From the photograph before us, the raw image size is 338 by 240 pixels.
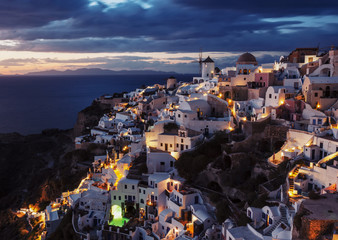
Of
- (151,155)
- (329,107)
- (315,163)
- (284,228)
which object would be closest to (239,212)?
(284,228)

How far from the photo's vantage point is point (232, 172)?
23953mm

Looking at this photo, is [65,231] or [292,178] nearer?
[292,178]

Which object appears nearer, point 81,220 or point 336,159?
point 336,159

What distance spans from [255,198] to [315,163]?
4452mm

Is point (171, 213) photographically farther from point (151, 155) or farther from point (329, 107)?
point (329, 107)

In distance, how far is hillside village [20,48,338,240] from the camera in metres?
17.7

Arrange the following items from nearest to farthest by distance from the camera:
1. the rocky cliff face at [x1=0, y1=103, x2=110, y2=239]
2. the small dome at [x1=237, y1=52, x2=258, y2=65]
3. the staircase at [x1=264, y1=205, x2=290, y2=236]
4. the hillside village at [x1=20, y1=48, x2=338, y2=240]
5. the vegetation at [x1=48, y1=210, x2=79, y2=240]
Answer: the staircase at [x1=264, y1=205, x2=290, y2=236] → the hillside village at [x1=20, y1=48, x2=338, y2=240] → the vegetation at [x1=48, y1=210, x2=79, y2=240] → the rocky cliff face at [x1=0, y1=103, x2=110, y2=239] → the small dome at [x1=237, y1=52, x2=258, y2=65]

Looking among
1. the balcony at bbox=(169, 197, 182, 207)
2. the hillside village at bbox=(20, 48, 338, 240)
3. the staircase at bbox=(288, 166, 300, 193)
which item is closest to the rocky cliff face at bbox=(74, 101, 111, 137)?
the hillside village at bbox=(20, 48, 338, 240)

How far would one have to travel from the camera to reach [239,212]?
20.1 metres

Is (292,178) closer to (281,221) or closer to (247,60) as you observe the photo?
(281,221)

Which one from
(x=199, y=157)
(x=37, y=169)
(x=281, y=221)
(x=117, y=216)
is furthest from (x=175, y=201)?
(x=37, y=169)

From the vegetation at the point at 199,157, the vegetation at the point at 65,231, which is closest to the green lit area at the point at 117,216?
the vegetation at the point at 65,231

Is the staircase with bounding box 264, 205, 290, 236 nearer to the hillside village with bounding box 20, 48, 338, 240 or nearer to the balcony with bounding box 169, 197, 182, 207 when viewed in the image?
the hillside village with bounding box 20, 48, 338, 240

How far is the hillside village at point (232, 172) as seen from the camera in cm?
1767
